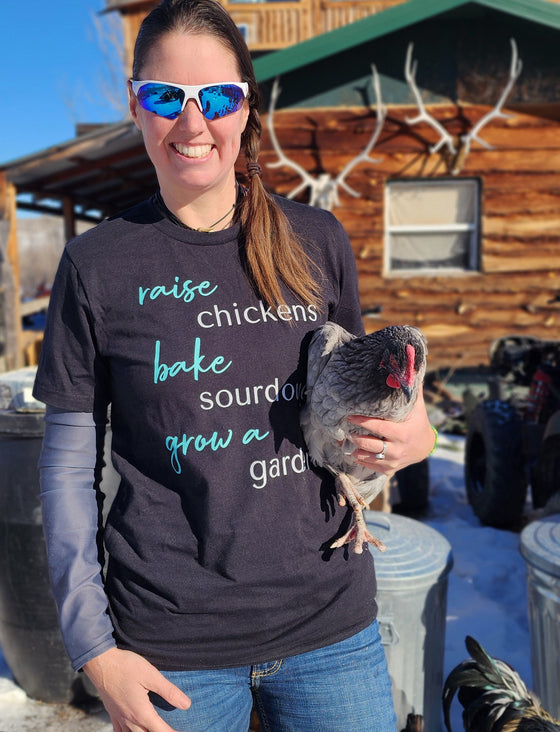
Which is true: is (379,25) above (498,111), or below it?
above

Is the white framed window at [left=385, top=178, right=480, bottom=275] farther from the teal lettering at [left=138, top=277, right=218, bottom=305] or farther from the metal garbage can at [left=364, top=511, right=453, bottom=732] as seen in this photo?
the teal lettering at [left=138, top=277, right=218, bottom=305]

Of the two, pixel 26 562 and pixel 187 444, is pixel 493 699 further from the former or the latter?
pixel 26 562

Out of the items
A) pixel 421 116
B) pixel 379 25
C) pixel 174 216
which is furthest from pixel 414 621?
pixel 379 25

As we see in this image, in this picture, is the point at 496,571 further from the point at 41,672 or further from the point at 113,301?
the point at 113,301

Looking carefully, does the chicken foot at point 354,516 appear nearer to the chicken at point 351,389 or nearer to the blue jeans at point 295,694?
the chicken at point 351,389

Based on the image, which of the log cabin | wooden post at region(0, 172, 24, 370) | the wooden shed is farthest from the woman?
wooden post at region(0, 172, 24, 370)

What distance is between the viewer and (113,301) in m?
1.37

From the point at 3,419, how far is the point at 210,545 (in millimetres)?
1999

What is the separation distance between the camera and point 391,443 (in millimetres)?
1446

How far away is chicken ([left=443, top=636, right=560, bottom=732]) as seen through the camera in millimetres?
2115

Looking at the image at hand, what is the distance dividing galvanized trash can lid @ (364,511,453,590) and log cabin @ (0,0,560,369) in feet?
17.4

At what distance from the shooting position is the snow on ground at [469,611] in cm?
298

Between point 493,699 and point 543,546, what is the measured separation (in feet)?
2.05

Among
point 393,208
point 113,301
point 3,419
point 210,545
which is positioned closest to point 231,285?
point 113,301
